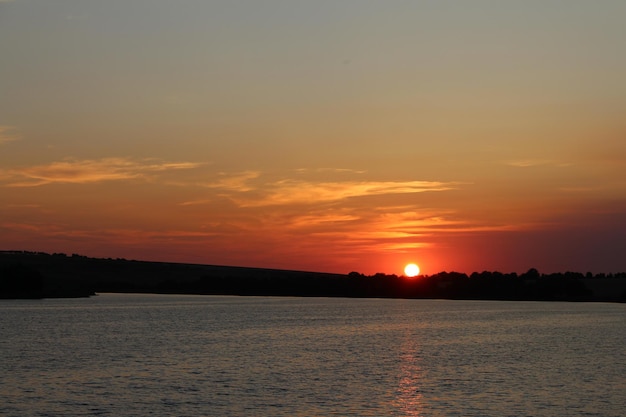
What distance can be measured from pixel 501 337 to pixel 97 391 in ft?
222

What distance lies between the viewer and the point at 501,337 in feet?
362

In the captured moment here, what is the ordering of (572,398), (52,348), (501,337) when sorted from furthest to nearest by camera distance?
1. (501,337)
2. (52,348)
3. (572,398)

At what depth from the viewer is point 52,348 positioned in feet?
284

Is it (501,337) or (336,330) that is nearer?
(501,337)

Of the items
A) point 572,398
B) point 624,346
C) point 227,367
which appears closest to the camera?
point 572,398

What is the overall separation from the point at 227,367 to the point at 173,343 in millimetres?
26318

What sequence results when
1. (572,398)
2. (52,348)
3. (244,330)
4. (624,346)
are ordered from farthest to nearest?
(244,330) → (624,346) → (52,348) → (572,398)

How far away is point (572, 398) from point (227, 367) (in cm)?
2871

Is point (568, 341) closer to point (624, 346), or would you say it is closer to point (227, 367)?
point (624, 346)

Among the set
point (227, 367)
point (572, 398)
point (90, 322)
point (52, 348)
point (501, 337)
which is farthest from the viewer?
point (90, 322)

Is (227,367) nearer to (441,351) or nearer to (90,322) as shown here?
(441,351)

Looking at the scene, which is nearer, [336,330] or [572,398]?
[572,398]

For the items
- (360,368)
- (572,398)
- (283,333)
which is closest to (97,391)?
(360,368)

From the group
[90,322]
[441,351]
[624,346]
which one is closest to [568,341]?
[624,346]
